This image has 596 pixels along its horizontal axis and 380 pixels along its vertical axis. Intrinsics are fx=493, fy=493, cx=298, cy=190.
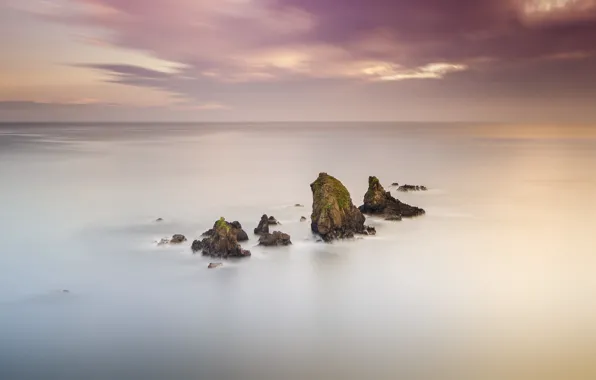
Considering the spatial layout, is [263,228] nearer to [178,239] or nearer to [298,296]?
[178,239]

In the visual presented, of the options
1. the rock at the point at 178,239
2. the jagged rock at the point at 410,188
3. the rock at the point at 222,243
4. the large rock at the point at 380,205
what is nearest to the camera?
the rock at the point at 222,243

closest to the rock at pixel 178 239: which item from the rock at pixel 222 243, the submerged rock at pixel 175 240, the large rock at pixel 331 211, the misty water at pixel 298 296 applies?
the submerged rock at pixel 175 240

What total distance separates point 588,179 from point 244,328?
72.7ft

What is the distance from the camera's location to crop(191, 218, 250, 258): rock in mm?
10383

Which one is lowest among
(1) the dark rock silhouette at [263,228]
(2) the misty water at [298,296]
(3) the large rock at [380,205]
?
(2) the misty water at [298,296]

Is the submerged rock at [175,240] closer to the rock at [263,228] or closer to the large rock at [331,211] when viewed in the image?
the rock at [263,228]

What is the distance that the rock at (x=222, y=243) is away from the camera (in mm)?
10383

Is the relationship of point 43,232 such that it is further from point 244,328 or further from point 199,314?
point 244,328

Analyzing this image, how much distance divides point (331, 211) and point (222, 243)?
2.83 meters

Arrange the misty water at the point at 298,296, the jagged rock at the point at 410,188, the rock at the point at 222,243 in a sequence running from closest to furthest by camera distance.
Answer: the misty water at the point at 298,296 → the rock at the point at 222,243 → the jagged rock at the point at 410,188

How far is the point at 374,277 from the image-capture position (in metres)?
9.67

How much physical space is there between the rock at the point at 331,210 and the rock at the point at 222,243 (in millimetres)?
2270

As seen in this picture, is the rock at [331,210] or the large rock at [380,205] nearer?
the rock at [331,210]

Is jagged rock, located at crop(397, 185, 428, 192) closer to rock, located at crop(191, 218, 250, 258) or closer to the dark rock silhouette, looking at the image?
the dark rock silhouette
